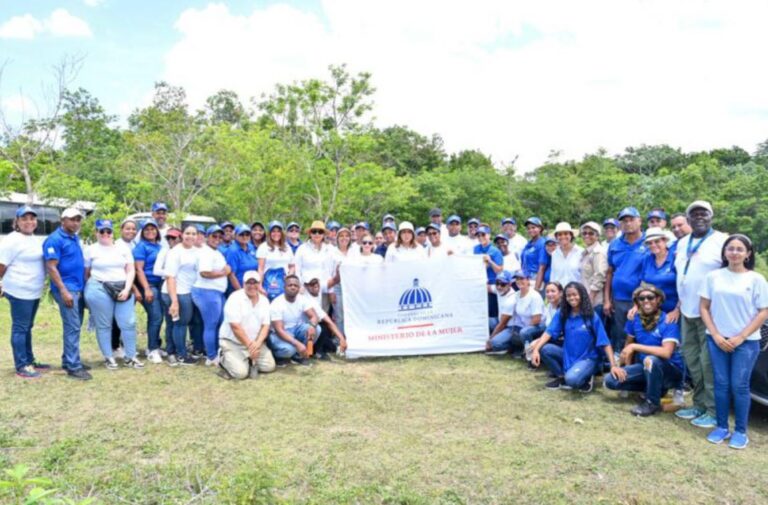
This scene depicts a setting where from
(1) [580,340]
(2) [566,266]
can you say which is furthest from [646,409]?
(2) [566,266]

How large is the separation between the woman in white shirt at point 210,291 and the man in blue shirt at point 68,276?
3.80 ft

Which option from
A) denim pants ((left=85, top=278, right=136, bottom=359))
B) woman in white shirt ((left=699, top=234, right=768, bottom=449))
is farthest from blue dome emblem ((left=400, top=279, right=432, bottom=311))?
woman in white shirt ((left=699, top=234, right=768, bottom=449))

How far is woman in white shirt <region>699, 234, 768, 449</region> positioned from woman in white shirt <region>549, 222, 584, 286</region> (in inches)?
84.8

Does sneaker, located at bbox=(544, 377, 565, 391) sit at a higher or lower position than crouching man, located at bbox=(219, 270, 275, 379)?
lower

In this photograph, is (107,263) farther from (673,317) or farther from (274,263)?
(673,317)

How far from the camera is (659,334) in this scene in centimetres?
493

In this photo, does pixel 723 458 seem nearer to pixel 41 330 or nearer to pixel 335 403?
pixel 335 403

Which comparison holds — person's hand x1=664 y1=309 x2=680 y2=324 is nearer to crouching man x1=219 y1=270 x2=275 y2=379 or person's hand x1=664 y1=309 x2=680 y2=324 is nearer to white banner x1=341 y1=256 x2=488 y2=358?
white banner x1=341 y1=256 x2=488 y2=358

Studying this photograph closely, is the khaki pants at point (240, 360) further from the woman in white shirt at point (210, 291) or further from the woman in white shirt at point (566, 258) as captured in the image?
the woman in white shirt at point (566, 258)

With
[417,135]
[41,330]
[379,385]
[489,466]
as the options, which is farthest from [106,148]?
[489,466]

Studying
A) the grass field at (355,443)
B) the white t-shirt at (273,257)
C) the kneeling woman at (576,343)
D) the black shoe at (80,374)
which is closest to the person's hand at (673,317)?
the kneeling woman at (576,343)

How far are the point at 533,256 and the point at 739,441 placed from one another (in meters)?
3.54

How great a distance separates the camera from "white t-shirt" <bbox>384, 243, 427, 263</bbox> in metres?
7.15

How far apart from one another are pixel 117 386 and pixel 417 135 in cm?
3490
